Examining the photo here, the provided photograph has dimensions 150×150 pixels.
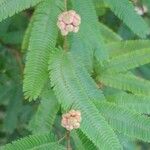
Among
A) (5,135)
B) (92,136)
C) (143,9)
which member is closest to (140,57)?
(92,136)

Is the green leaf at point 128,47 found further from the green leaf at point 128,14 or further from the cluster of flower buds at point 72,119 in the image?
the cluster of flower buds at point 72,119

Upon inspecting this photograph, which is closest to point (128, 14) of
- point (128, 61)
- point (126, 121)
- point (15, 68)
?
point (128, 61)

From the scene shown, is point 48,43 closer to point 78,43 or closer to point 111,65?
point 78,43

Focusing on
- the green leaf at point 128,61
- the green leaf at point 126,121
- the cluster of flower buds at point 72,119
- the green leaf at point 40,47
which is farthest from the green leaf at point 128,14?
the cluster of flower buds at point 72,119

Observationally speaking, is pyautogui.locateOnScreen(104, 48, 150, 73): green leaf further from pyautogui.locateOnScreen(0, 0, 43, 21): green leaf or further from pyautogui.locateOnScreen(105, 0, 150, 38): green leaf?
pyautogui.locateOnScreen(0, 0, 43, 21): green leaf

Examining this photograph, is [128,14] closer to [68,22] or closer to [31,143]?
[68,22]

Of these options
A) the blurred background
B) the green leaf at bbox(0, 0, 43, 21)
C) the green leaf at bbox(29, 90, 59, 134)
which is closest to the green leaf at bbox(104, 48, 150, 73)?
the green leaf at bbox(29, 90, 59, 134)
